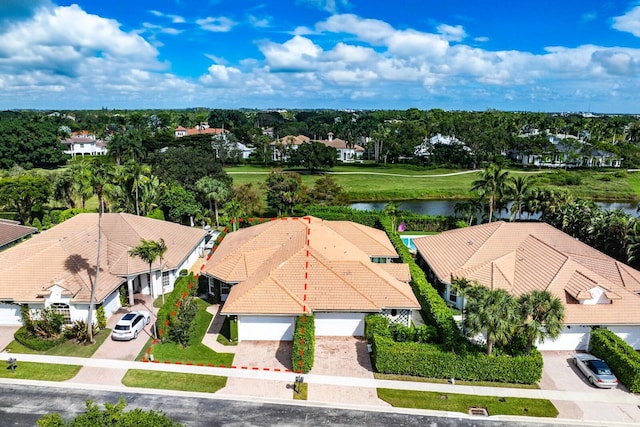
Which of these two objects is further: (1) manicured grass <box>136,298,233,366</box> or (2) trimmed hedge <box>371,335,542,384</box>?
(1) manicured grass <box>136,298,233,366</box>

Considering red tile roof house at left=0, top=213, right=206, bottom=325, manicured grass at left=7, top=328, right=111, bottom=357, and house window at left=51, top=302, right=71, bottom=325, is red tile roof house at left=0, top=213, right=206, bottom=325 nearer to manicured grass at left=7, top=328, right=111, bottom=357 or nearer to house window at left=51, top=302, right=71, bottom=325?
house window at left=51, top=302, right=71, bottom=325

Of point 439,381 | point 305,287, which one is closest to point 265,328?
point 305,287

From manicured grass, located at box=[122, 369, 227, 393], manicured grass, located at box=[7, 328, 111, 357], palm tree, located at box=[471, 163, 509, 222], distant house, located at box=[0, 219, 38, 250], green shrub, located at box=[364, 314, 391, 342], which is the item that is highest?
palm tree, located at box=[471, 163, 509, 222]

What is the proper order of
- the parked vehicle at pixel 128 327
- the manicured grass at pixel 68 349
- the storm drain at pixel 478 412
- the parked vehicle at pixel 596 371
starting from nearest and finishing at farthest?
the storm drain at pixel 478 412 < the parked vehicle at pixel 596 371 < the manicured grass at pixel 68 349 < the parked vehicle at pixel 128 327

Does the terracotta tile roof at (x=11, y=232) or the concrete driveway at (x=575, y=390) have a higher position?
the terracotta tile roof at (x=11, y=232)

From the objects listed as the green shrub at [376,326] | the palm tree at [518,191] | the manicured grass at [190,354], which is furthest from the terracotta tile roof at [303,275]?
the palm tree at [518,191]

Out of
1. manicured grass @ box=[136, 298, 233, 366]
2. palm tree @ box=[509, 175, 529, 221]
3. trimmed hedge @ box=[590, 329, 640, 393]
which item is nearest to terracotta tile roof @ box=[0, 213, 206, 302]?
manicured grass @ box=[136, 298, 233, 366]

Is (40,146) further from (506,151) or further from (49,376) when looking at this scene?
(506,151)

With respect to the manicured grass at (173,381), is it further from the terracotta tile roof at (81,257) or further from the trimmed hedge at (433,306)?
the trimmed hedge at (433,306)
